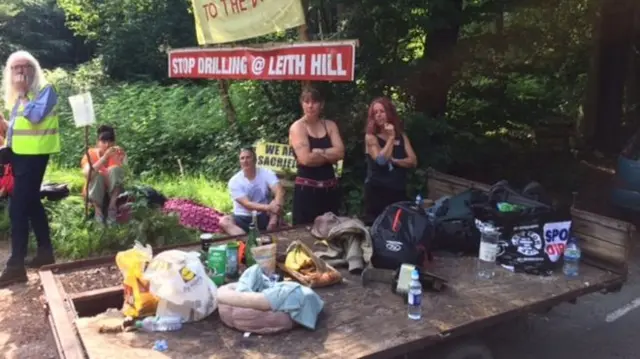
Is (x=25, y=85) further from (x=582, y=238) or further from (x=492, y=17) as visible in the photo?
(x=492, y=17)

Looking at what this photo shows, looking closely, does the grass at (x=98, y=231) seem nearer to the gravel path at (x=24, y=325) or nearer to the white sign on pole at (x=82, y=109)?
the gravel path at (x=24, y=325)

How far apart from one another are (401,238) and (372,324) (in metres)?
0.96

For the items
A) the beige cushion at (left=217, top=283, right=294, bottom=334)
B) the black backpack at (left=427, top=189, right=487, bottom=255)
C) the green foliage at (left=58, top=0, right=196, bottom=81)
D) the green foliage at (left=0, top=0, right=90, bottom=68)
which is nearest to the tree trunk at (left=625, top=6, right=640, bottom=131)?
the black backpack at (left=427, top=189, right=487, bottom=255)

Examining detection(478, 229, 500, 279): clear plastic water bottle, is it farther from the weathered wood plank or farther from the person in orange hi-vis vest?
the person in orange hi-vis vest

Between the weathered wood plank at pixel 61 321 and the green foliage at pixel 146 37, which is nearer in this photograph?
the weathered wood plank at pixel 61 321

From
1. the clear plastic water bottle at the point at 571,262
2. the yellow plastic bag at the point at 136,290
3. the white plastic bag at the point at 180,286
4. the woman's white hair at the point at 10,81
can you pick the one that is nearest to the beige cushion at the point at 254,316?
the white plastic bag at the point at 180,286

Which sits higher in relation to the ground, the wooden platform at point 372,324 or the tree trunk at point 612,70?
the tree trunk at point 612,70

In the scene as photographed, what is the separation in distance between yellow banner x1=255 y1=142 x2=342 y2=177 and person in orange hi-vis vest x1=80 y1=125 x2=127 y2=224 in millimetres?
1622

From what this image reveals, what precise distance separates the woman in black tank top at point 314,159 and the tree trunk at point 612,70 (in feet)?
26.8

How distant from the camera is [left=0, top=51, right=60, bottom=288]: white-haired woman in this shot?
213 inches

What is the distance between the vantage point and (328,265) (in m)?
4.18

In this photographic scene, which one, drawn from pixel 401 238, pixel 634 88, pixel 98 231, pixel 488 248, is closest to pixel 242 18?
pixel 98 231

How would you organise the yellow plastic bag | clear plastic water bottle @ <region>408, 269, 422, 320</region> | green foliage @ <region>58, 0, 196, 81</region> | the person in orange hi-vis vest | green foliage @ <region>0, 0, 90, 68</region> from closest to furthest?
1. the yellow plastic bag
2. clear plastic water bottle @ <region>408, 269, 422, 320</region>
3. the person in orange hi-vis vest
4. green foliage @ <region>58, 0, 196, 81</region>
5. green foliage @ <region>0, 0, 90, 68</region>

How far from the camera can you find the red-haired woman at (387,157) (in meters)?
5.21
